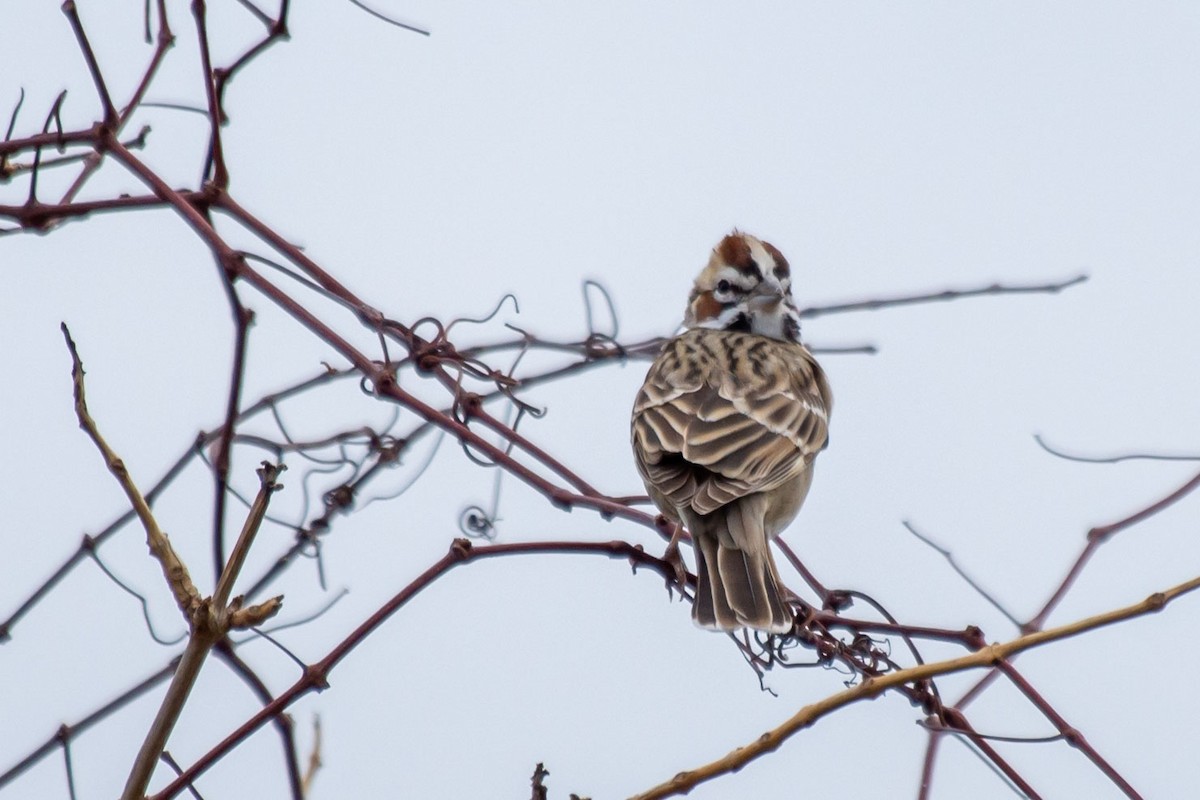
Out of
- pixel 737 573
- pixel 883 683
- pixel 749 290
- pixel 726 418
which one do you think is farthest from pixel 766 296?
pixel 883 683

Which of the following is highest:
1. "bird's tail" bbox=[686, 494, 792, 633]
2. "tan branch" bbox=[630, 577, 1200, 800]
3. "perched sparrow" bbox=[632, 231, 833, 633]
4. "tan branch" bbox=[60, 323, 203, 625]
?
"perched sparrow" bbox=[632, 231, 833, 633]

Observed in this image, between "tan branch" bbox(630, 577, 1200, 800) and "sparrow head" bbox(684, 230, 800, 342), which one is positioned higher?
"sparrow head" bbox(684, 230, 800, 342)

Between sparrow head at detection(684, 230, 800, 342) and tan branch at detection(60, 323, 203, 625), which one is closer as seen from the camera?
tan branch at detection(60, 323, 203, 625)

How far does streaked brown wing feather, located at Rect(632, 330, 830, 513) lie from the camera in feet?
17.8

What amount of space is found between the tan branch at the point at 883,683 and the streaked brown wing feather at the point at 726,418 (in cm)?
246

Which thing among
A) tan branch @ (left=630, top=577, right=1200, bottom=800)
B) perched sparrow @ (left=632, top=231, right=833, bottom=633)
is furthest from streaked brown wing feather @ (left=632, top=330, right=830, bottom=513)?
tan branch @ (left=630, top=577, right=1200, bottom=800)

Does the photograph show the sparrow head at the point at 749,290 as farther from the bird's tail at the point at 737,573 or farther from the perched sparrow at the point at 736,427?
the bird's tail at the point at 737,573

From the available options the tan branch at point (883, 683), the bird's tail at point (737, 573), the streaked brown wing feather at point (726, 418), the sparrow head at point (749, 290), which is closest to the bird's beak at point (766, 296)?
→ the sparrow head at point (749, 290)

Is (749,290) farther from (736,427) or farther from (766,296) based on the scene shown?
(736,427)

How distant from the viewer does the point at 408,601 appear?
3.08 meters

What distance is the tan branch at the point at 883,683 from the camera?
243 cm

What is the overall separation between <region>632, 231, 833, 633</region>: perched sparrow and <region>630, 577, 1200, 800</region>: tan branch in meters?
1.77

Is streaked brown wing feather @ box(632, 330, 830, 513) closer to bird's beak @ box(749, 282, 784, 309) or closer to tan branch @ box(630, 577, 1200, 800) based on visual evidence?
bird's beak @ box(749, 282, 784, 309)

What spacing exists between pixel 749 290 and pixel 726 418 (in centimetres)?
115
